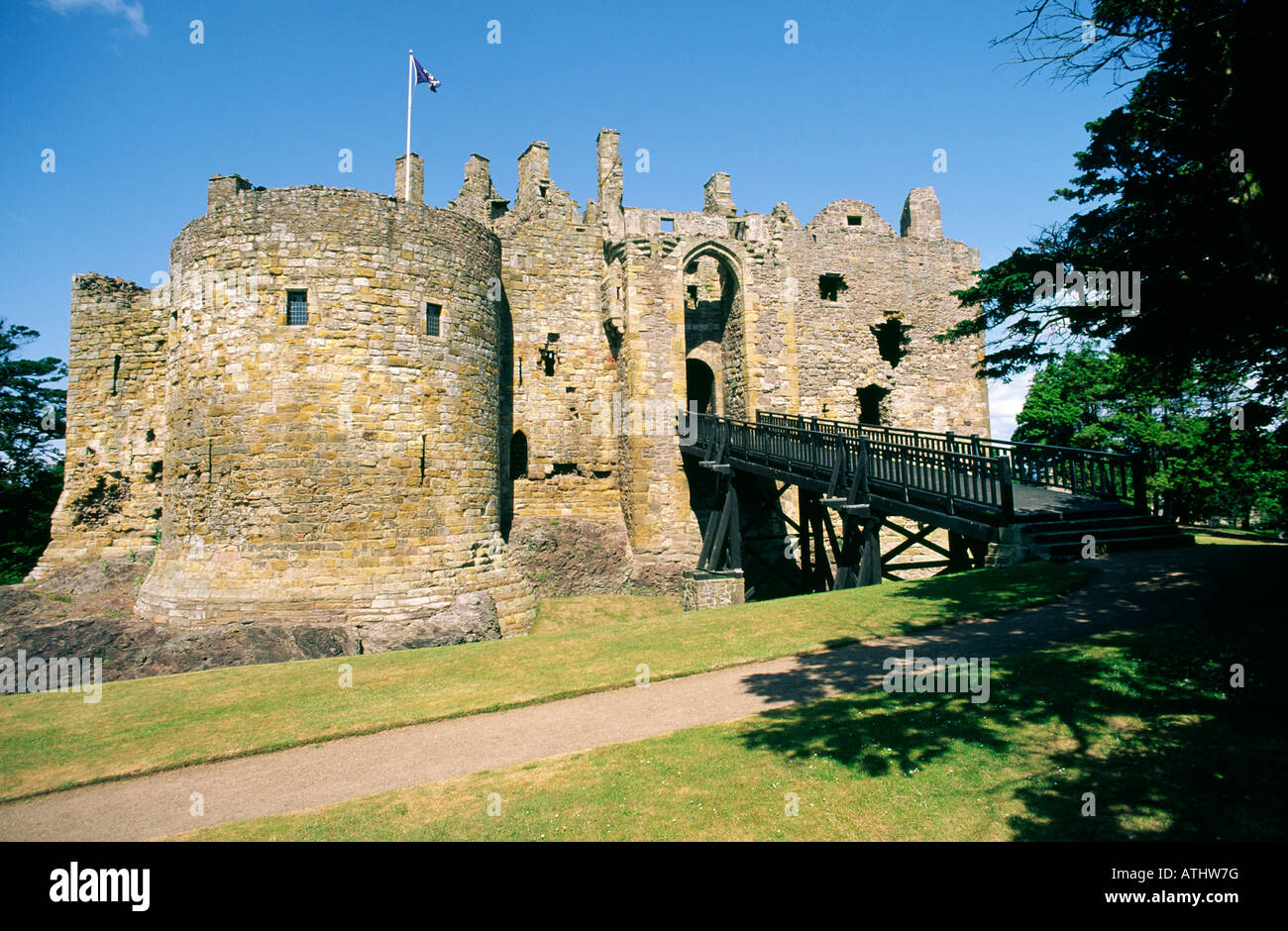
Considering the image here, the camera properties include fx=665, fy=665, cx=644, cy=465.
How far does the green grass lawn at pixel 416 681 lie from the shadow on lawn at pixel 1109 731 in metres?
2.13

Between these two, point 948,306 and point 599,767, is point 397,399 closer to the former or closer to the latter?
point 599,767

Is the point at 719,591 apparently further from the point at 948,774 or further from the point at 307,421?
the point at 948,774

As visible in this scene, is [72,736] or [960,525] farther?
[960,525]

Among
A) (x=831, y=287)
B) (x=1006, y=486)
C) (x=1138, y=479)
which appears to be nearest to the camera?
(x=1006, y=486)

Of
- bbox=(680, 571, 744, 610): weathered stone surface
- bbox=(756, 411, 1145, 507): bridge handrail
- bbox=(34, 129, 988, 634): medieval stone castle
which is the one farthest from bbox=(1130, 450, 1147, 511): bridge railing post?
bbox=(34, 129, 988, 634): medieval stone castle

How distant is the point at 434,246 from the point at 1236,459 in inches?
1315

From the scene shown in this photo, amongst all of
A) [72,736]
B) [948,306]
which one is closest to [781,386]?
[948,306]

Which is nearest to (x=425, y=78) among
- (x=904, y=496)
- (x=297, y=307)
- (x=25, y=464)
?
(x=297, y=307)

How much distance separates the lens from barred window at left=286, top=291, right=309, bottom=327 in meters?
14.6

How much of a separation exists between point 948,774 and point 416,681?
24.3 feet

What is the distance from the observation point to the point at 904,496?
13.1m
